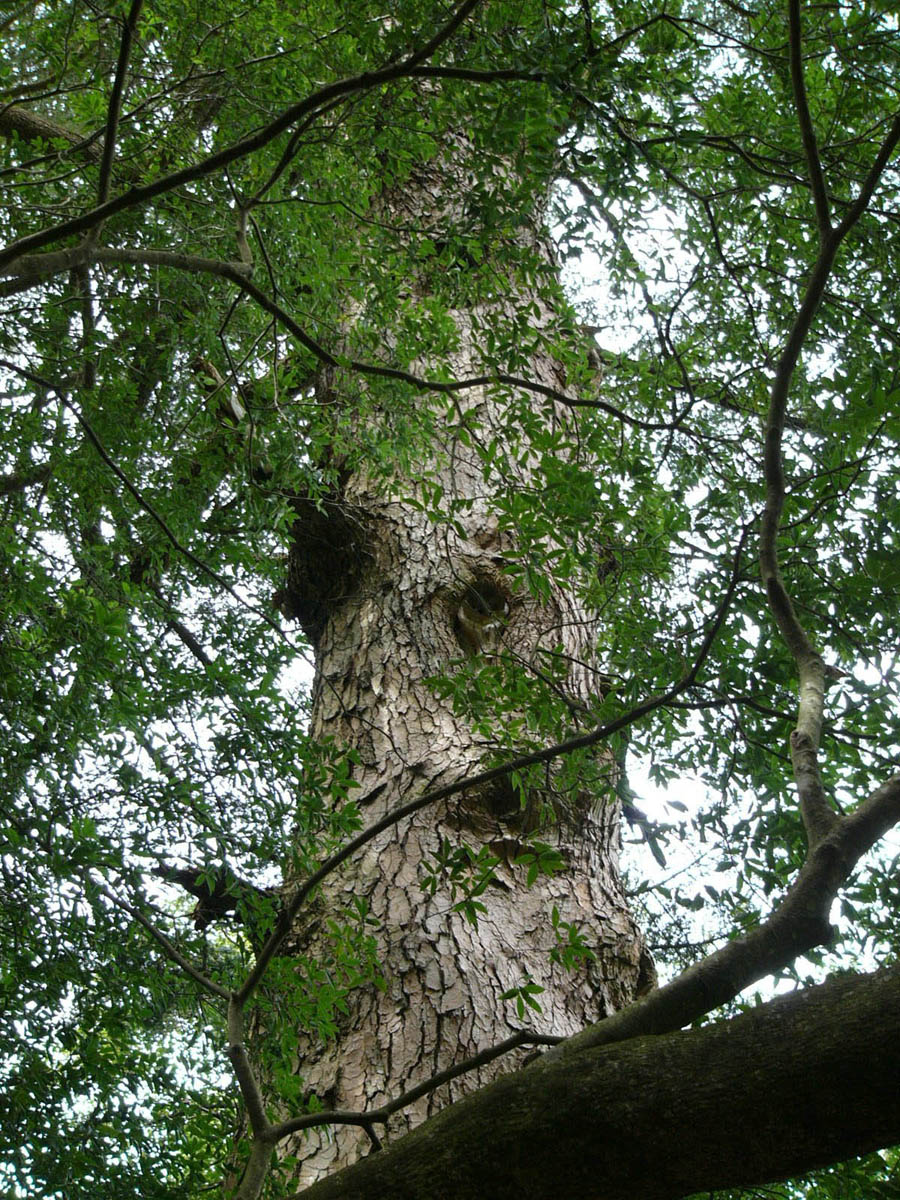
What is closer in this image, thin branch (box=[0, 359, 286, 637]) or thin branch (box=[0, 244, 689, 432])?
thin branch (box=[0, 244, 689, 432])

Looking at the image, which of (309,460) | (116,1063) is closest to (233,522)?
(309,460)

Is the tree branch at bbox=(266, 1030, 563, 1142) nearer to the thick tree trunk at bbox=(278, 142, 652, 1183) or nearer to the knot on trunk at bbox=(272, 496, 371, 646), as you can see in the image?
the thick tree trunk at bbox=(278, 142, 652, 1183)

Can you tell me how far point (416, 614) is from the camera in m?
3.69

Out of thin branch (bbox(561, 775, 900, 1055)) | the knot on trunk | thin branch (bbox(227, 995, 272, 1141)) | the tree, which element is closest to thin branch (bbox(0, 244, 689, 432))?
the tree

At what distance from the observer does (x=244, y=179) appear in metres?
3.83

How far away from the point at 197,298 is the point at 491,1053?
2810mm

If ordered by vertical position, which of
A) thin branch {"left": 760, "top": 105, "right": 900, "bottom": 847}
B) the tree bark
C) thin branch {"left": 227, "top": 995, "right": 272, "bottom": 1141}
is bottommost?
the tree bark

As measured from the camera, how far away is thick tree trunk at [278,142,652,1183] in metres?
2.63

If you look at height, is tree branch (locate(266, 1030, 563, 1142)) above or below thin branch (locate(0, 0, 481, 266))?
below

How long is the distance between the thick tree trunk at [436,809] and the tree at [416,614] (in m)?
0.01

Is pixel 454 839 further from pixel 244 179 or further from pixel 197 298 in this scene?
pixel 244 179

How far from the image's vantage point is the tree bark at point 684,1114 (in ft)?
4.13

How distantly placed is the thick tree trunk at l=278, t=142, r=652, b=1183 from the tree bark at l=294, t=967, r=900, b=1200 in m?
0.90

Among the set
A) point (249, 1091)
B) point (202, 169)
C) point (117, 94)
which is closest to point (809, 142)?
point (202, 169)
